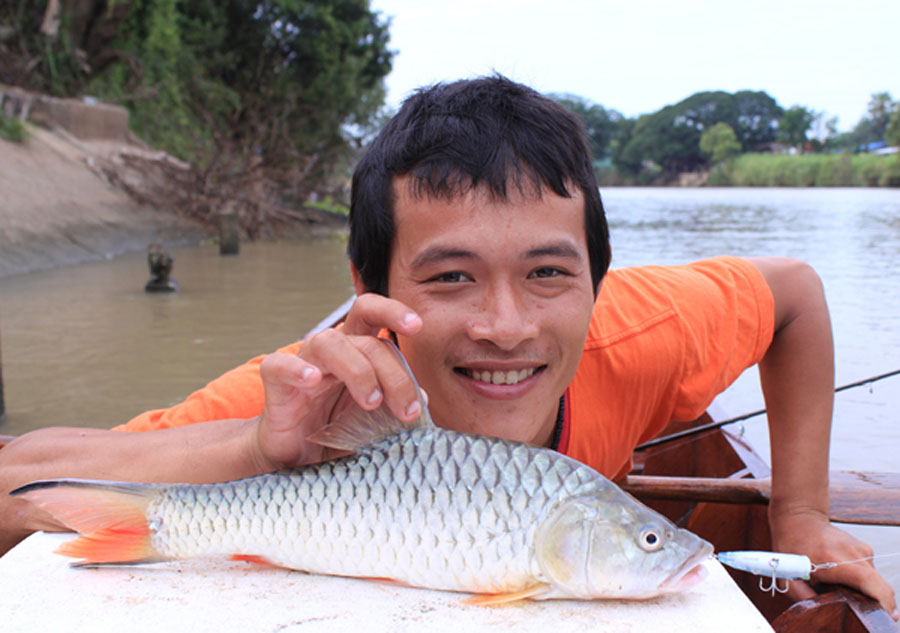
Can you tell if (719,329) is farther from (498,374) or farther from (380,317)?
(380,317)

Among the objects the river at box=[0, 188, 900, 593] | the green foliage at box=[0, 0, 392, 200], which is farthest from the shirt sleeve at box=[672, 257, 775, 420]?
the green foliage at box=[0, 0, 392, 200]

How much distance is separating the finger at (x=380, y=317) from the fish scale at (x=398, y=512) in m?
0.23

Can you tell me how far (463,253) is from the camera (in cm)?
173

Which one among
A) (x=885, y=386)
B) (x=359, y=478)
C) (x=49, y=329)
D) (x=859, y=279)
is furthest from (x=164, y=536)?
(x=859, y=279)

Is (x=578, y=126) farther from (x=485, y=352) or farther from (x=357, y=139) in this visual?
(x=357, y=139)

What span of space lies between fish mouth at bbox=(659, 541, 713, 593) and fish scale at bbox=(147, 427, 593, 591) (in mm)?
198

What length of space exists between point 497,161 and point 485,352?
19.5 inches

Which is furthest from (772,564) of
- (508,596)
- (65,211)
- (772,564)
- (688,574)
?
(65,211)

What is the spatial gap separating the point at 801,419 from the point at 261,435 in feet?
5.93

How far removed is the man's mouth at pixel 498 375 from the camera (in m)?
1.77

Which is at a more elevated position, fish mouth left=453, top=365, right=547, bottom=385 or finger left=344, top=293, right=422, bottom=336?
finger left=344, top=293, right=422, bottom=336

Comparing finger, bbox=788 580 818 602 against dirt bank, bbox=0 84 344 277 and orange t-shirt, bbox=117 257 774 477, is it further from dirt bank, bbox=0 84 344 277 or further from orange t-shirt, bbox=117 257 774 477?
dirt bank, bbox=0 84 344 277

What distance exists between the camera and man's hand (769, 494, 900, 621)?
1865 millimetres

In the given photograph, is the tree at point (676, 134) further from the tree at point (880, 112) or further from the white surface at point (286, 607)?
the white surface at point (286, 607)
